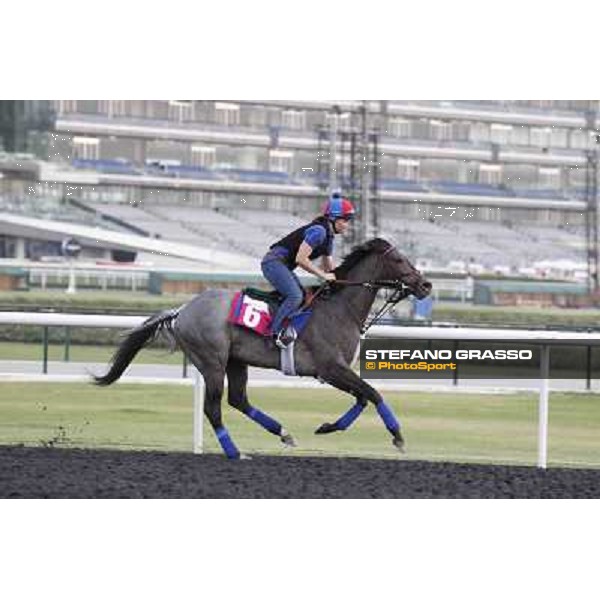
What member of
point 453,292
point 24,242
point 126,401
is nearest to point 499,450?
point 126,401

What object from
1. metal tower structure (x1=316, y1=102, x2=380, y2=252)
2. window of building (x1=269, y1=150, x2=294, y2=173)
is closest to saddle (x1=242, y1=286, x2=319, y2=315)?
metal tower structure (x1=316, y1=102, x2=380, y2=252)

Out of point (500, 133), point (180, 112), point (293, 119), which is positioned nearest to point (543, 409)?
point (180, 112)

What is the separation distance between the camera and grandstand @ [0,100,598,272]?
Result: 136ft

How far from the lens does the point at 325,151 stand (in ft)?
137

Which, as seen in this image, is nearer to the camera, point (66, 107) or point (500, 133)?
point (66, 107)

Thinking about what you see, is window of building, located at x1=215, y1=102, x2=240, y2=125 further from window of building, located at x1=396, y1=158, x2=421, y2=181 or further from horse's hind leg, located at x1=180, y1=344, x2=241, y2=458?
horse's hind leg, located at x1=180, y1=344, x2=241, y2=458

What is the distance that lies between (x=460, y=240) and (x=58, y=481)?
121 ft

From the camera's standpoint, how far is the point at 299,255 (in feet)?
23.9

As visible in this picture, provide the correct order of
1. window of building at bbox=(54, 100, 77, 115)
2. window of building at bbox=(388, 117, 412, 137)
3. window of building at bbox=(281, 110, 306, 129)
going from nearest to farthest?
window of building at bbox=(54, 100, 77, 115) < window of building at bbox=(388, 117, 412, 137) < window of building at bbox=(281, 110, 306, 129)

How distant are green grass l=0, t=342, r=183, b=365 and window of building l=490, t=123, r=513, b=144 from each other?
32.1 metres

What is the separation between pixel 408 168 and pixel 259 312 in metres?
37.2

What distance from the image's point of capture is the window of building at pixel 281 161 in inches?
1724

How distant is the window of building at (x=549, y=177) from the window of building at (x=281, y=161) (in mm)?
7202

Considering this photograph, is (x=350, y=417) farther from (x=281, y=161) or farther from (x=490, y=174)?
(x=490, y=174)
